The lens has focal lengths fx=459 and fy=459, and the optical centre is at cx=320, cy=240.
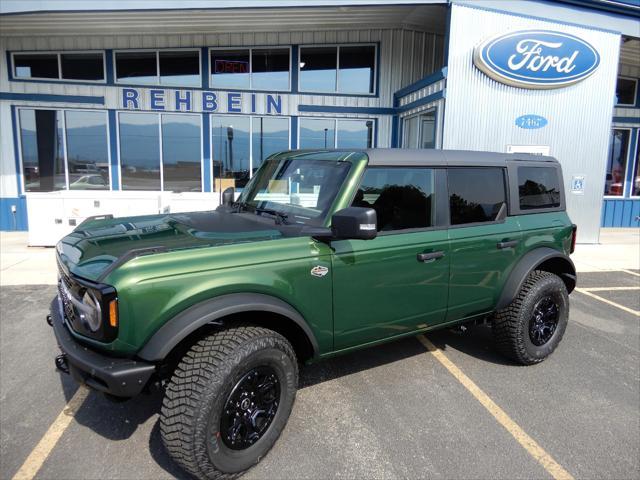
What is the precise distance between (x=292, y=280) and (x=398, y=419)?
1.35 meters

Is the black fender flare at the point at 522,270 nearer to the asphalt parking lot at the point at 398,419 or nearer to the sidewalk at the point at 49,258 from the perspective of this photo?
the asphalt parking lot at the point at 398,419

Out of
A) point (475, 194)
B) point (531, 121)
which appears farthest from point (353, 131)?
point (475, 194)

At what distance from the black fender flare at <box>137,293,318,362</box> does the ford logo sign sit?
8.90m

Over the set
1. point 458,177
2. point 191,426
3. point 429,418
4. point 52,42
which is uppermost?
point 52,42

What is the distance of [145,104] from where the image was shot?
12109 mm

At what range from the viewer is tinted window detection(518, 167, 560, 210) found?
4172 millimetres

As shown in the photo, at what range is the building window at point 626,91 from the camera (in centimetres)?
1434

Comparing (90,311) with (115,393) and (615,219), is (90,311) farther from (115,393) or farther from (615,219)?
(615,219)

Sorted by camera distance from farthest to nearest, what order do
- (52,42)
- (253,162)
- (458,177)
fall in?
(253,162)
(52,42)
(458,177)

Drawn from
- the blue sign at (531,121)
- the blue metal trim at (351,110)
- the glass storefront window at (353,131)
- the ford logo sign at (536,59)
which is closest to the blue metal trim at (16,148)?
the blue metal trim at (351,110)

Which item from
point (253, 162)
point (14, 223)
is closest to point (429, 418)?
point (253, 162)

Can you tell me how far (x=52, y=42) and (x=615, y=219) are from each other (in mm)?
16892

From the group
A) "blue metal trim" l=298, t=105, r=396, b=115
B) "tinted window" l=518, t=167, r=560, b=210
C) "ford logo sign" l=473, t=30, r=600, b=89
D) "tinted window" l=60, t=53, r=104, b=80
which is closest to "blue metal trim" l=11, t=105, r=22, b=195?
"tinted window" l=60, t=53, r=104, b=80

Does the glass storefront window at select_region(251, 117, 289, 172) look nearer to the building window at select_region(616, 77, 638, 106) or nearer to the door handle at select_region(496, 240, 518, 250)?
the door handle at select_region(496, 240, 518, 250)
